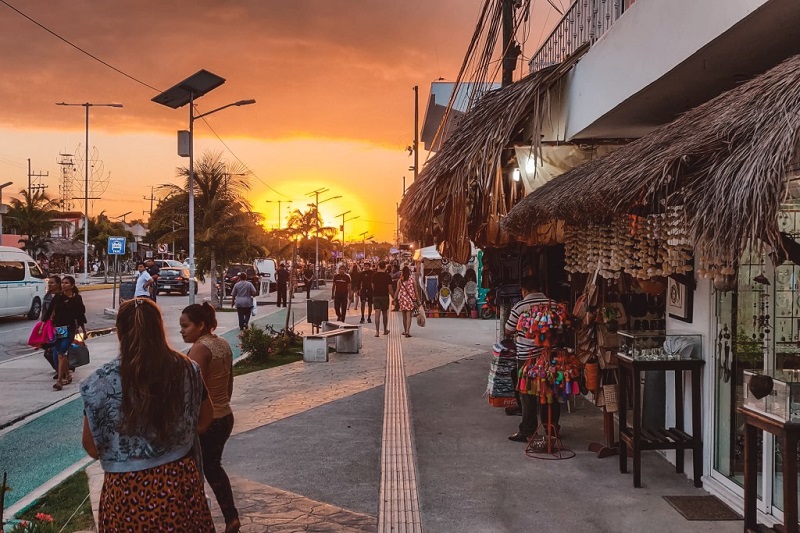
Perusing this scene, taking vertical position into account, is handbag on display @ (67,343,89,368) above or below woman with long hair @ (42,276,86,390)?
below

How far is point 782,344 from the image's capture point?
510 cm

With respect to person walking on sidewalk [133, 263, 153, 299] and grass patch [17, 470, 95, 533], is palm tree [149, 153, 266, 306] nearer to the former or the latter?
person walking on sidewalk [133, 263, 153, 299]

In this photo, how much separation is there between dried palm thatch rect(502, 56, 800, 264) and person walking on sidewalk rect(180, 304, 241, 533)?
297 centimetres

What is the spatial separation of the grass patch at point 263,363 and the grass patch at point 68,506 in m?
5.73

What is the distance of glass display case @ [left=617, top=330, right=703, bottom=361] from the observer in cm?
585

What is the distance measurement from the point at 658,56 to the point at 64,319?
28.6ft

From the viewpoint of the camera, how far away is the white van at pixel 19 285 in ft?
66.2

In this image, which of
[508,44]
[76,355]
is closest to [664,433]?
[508,44]

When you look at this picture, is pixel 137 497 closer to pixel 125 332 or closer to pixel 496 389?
pixel 125 332

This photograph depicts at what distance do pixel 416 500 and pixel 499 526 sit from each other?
83 cm

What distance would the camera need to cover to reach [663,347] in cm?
595

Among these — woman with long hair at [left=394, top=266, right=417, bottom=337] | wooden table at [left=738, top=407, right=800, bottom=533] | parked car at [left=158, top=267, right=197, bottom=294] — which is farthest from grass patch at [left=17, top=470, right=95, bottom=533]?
parked car at [left=158, top=267, right=197, bottom=294]

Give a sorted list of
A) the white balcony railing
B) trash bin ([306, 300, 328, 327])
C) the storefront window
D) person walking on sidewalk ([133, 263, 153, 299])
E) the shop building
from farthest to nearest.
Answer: person walking on sidewalk ([133, 263, 153, 299])
trash bin ([306, 300, 328, 327])
the white balcony railing
the storefront window
the shop building

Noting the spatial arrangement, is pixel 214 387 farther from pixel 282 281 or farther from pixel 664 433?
pixel 282 281
